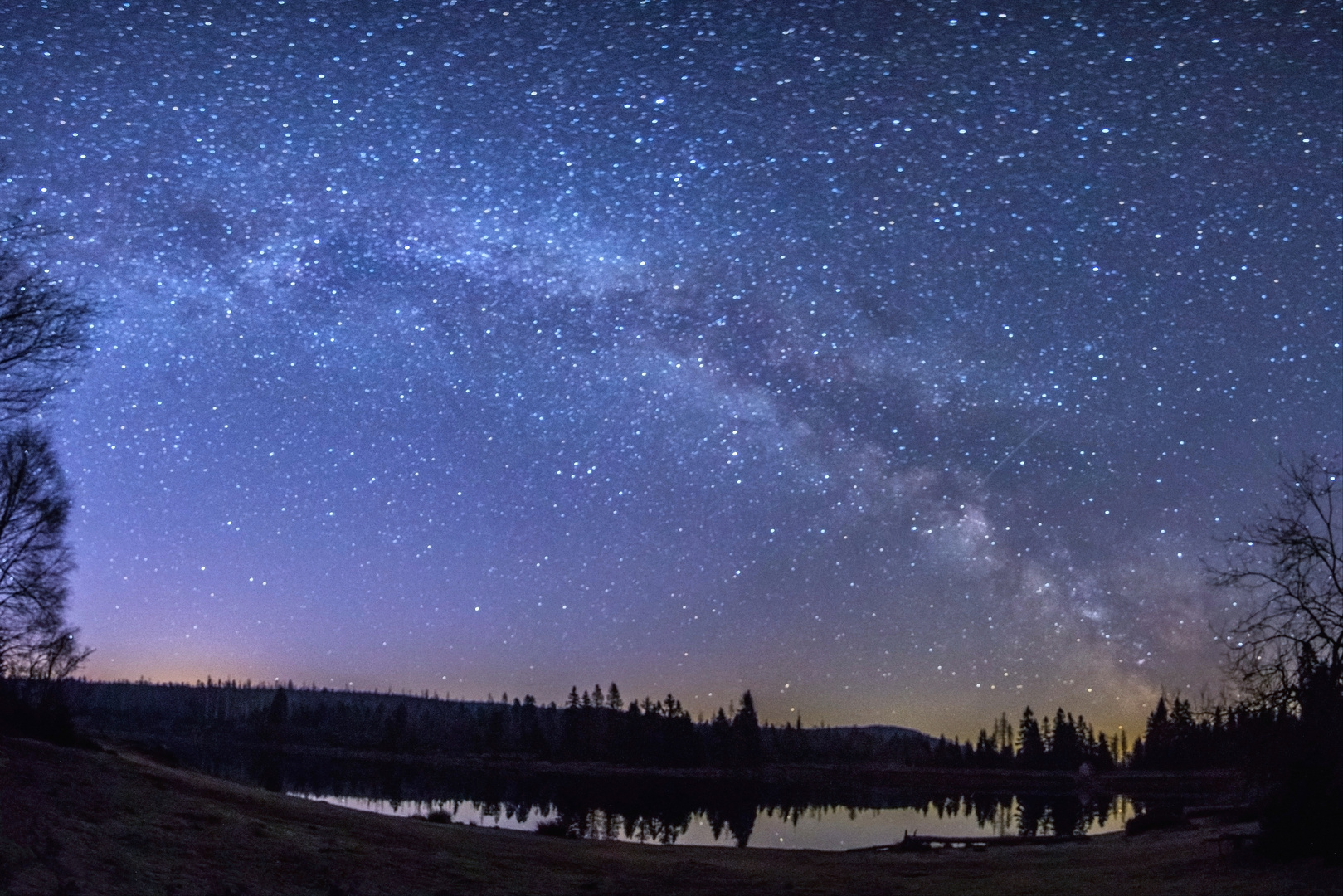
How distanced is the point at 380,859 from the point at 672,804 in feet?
196

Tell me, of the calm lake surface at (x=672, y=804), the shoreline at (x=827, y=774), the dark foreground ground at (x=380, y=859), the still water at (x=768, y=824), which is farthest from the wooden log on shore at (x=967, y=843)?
the shoreline at (x=827, y=774)

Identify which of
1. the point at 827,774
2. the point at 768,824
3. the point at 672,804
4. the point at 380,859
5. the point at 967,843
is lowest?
the point at 827,774

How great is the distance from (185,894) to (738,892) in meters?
10.1

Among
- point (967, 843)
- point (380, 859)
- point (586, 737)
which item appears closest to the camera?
point (380, 859)

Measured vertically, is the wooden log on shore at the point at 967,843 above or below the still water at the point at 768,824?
above

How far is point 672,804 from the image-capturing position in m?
75.6

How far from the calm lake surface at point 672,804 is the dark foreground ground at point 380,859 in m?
9.88

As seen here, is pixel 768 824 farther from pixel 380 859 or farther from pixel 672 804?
pixel 380 859

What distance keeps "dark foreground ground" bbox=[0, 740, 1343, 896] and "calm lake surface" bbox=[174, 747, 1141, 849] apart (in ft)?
32.4

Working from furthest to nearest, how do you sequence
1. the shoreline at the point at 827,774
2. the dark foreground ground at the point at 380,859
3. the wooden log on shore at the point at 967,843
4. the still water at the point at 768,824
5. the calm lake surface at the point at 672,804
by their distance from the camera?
the shoreline at the point at 827,774
the calm lake surface at the point at 672,804
the still water at the point at 768,824
the wooden log on shore at the point at 967,843
the dark foreground ground at the point at 380,859

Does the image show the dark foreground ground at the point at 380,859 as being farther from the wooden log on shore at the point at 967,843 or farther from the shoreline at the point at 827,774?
the shoreline at the point at 827,774

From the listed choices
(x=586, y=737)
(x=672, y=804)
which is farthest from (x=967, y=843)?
(x=586, y=737)

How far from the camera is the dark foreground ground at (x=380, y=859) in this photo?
1476 centimetres

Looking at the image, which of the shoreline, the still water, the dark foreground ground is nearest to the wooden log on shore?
the dark foreground ground
